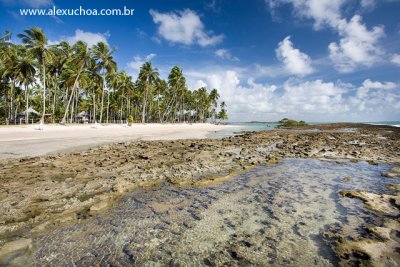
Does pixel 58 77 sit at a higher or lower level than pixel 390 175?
higher

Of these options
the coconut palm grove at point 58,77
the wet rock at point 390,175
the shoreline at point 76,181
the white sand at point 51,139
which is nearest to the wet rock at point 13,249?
the shoreline at point 76,181

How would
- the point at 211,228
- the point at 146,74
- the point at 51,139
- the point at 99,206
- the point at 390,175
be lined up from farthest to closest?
1. the point at 146,74
2. the point at 51,139
3. the point at 390,175
4. the point at 99,206
5. the point at 211,228

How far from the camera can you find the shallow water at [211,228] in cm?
319

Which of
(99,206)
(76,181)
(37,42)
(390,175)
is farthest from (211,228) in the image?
(37,42)

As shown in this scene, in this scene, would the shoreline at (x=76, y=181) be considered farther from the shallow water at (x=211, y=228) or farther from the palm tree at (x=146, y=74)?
the palm tree at (x=146, y=74)

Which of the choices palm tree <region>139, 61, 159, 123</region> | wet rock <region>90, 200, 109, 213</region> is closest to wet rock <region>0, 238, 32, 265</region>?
wet rock <region>90, 200, 109, 213</region>

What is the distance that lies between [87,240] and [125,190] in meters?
2.44

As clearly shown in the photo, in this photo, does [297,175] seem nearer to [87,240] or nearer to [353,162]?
[353,162]

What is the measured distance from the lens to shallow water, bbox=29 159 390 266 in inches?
125

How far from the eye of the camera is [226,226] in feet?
13.6

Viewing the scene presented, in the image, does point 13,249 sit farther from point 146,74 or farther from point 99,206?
point 146,74

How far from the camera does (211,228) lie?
4.06 metres

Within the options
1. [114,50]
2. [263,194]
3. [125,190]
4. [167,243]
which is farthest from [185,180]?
[114,50]

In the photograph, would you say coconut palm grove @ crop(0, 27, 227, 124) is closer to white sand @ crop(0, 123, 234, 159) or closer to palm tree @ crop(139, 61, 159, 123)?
palm tree @ crop(139, 61, 159, 123)
